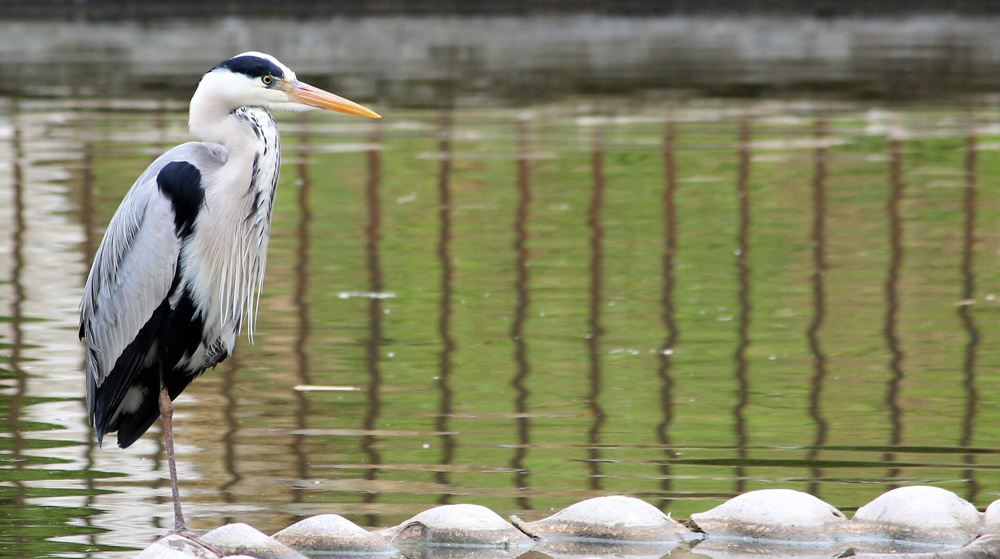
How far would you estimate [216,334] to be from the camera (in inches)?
176

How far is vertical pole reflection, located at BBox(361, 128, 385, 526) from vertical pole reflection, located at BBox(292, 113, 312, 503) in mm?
219

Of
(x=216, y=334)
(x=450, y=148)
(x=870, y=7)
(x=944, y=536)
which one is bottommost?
(x=944, y=536)

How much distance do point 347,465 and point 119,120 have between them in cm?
839

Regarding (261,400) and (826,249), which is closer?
(261,400)

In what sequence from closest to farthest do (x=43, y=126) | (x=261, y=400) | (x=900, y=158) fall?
1. (x=261, y=400)
2. (x=900, y=158)
3. (x=43, y=126)

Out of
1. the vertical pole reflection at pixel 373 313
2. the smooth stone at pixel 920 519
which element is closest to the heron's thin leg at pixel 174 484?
the vertical pole reflection at pixel 373 313

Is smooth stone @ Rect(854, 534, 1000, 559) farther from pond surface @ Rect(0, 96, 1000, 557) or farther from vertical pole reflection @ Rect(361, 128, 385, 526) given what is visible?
vertical pole reflection @ Rect(361, 128, 385, 526)

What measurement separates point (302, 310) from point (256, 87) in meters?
2.86

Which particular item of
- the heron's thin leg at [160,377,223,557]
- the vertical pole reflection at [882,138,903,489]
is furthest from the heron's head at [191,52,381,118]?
the vertical pole reflection at [882,138,903,489]

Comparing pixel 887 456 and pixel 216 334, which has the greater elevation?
pixel 216 334

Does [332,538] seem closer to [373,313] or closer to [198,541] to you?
[198,541]

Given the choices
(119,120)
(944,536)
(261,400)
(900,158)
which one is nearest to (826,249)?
(900,158)

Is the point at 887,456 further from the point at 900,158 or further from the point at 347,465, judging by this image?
the point at 900,158

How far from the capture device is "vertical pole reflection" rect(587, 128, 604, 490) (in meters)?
5.07
